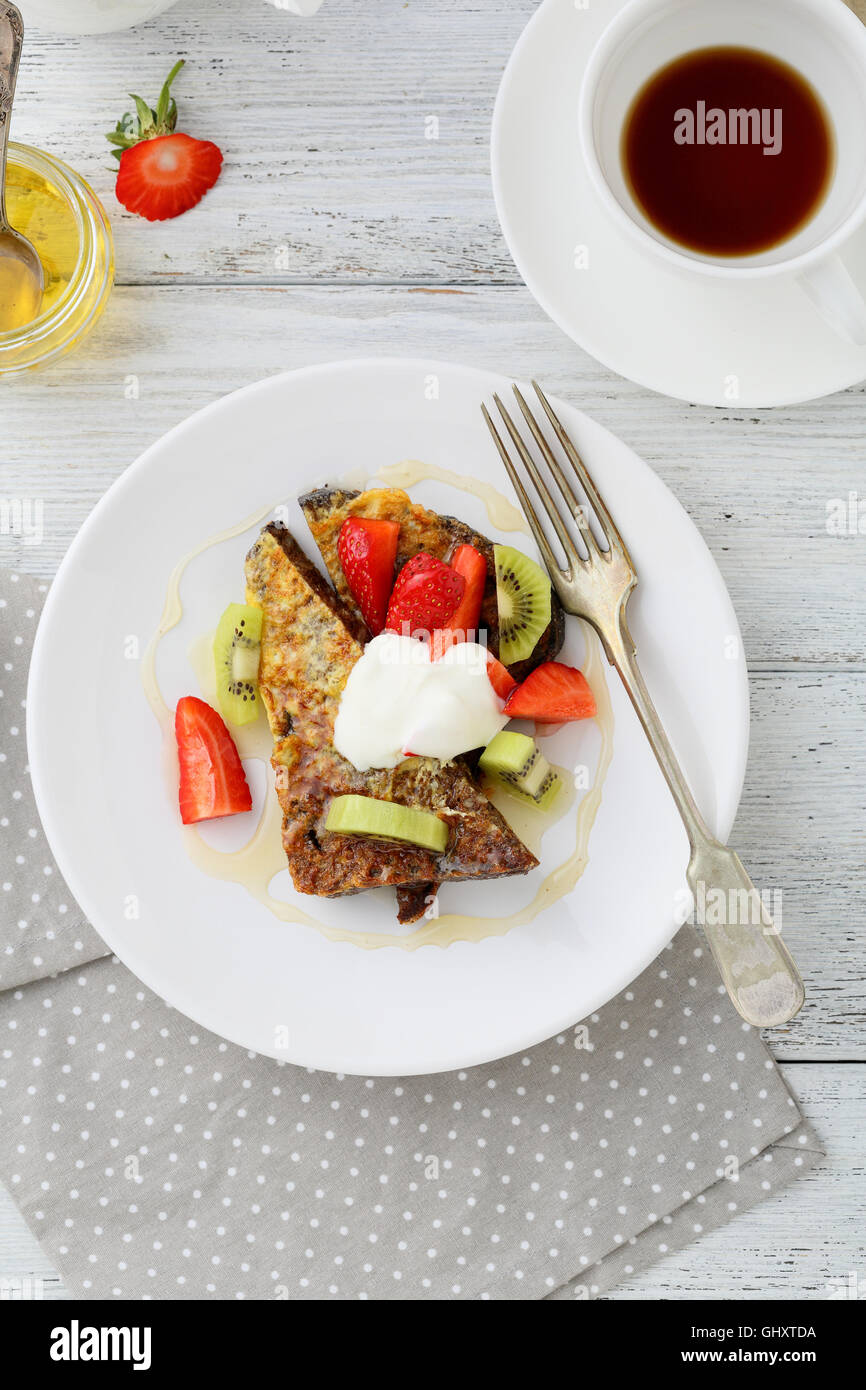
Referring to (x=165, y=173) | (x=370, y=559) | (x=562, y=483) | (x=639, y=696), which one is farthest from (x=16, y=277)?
(x=639, y=696)

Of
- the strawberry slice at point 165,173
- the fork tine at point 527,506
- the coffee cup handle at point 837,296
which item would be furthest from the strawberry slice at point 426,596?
the strawberry slice at point 165,173

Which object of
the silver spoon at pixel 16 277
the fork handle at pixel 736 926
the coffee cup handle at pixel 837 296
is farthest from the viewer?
the silver spoon at pixel 16 277

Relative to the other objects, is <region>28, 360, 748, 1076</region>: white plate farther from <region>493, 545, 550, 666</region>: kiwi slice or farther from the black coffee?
the black coffee

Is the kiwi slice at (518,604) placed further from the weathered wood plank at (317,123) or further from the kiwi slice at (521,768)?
the weathered wood plank at (317,123)

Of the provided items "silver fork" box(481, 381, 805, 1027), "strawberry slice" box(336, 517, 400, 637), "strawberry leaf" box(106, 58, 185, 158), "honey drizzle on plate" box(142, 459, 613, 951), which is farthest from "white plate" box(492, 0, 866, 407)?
"strawberry leaf" box(106, 58, 185, 158)

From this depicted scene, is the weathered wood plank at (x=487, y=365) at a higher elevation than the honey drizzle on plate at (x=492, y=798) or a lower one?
higher

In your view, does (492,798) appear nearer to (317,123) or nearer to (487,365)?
(487,365)

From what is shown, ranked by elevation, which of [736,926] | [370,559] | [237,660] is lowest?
[736,926]
